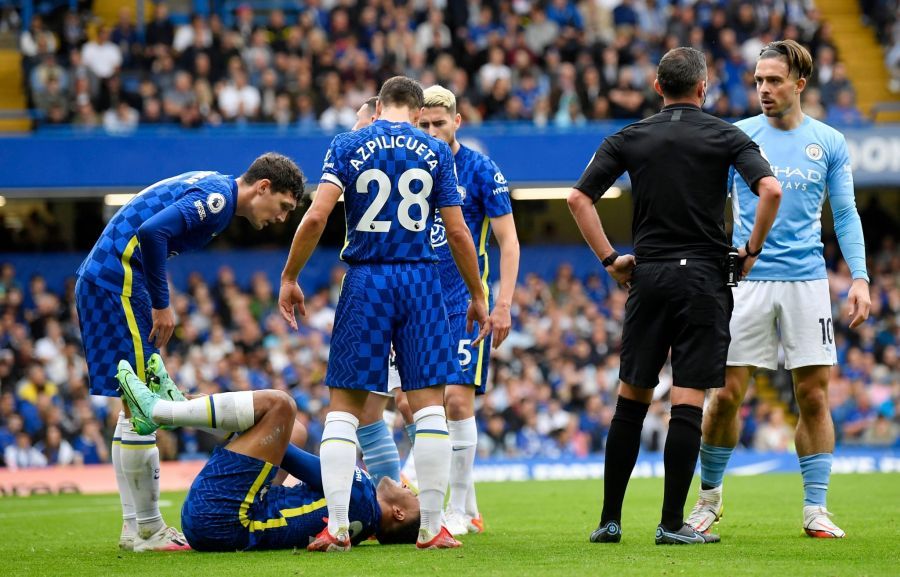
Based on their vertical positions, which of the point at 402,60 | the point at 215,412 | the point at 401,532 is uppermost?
the point at 402,60

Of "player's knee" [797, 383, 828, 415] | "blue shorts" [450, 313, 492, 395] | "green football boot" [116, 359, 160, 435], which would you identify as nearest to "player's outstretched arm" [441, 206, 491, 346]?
"blue shorts" [450, 313, 492, 395]

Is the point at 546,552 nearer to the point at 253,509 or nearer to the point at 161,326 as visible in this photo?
the point at 253,509

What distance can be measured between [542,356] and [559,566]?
1419 cm

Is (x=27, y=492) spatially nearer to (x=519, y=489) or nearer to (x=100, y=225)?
(x=519, y=489)

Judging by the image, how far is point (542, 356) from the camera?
64.7 feet

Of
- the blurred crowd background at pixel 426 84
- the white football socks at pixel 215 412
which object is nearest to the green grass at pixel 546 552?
the white football socks at pixel 215 412

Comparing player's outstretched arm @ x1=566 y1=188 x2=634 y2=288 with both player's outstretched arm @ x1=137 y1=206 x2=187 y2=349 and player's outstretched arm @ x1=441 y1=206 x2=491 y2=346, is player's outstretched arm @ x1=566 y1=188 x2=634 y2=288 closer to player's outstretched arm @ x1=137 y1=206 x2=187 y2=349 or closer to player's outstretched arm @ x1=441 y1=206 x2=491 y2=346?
player's outstretched arm @ x1=441 y1=206 x2=491 y2=346

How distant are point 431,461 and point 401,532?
68 cm

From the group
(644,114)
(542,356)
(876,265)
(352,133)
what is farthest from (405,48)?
(352,133)

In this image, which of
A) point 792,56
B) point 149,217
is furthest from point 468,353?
point 792,56

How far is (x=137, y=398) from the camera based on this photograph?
6.51m

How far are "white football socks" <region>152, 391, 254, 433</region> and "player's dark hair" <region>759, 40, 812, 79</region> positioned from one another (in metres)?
3.43

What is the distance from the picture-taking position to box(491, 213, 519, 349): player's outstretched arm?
6.59 m

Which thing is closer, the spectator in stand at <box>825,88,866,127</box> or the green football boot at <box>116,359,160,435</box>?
the green football boot at <box>116,359,160,435</box>
